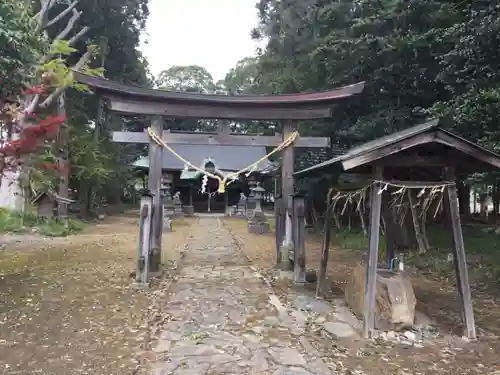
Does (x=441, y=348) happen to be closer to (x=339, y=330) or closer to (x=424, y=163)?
(x=339, y=330)

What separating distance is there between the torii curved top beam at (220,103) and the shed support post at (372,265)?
166 inches

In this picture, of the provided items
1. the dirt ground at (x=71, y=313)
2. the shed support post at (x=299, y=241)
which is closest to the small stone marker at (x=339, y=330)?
the dirt ground at (x=71, y=313)

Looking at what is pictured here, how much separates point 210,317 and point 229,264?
4.51 metres

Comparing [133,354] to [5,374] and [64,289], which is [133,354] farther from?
[64,289]

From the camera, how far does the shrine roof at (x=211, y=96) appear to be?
8633 mm

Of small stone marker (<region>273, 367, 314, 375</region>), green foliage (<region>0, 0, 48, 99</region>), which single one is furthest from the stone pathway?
green foliage (<region>0, 0, 48, 99</region>)

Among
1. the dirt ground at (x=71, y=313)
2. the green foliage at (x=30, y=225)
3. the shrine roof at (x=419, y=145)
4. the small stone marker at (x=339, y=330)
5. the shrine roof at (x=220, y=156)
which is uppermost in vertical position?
the shrine roof at (x=220, y=156)

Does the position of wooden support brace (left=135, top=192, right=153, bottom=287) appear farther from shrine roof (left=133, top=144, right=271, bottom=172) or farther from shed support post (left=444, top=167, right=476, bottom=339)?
shrine roof (left=133, top=144, right=271, bottom=172)

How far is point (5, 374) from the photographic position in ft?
13.2

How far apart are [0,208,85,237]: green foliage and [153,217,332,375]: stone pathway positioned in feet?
29.8

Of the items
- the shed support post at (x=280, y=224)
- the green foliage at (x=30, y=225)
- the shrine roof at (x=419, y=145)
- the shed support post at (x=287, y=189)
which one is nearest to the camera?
the shrine roof at (x=419, y=145)

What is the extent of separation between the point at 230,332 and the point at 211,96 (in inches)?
212

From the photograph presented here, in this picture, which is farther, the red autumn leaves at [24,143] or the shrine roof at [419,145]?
the red autumn leaves at [24,143]

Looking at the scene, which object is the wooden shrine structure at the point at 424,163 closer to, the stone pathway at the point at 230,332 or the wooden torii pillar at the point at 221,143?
the stone pathway at the point at 230,332
